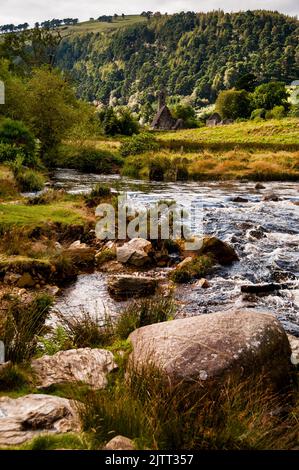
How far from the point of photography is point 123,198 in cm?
2161

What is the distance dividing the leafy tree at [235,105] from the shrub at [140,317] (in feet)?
304

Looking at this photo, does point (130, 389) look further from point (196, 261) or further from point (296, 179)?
point (296, 179)

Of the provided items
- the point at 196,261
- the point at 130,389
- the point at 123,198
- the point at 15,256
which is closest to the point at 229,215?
the point at 123,198

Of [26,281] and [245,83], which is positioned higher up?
[245,83]

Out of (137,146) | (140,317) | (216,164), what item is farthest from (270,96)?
(140,317)

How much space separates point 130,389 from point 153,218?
12.8 meters

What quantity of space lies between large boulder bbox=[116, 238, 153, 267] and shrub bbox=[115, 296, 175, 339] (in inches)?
212

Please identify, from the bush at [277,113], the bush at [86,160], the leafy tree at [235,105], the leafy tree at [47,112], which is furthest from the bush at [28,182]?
the leafy tree at [235,105]

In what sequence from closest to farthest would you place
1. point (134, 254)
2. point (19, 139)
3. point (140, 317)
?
point (140, 317)
point (134, 254)
point (19, 139)

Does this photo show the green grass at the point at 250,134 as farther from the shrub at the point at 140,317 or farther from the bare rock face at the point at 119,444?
the bare rock face at the point at 119,444

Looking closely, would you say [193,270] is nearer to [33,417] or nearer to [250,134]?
[33,417]

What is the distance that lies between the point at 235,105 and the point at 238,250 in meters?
86.1

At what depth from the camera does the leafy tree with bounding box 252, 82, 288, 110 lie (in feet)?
298

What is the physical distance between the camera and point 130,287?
1155cm
